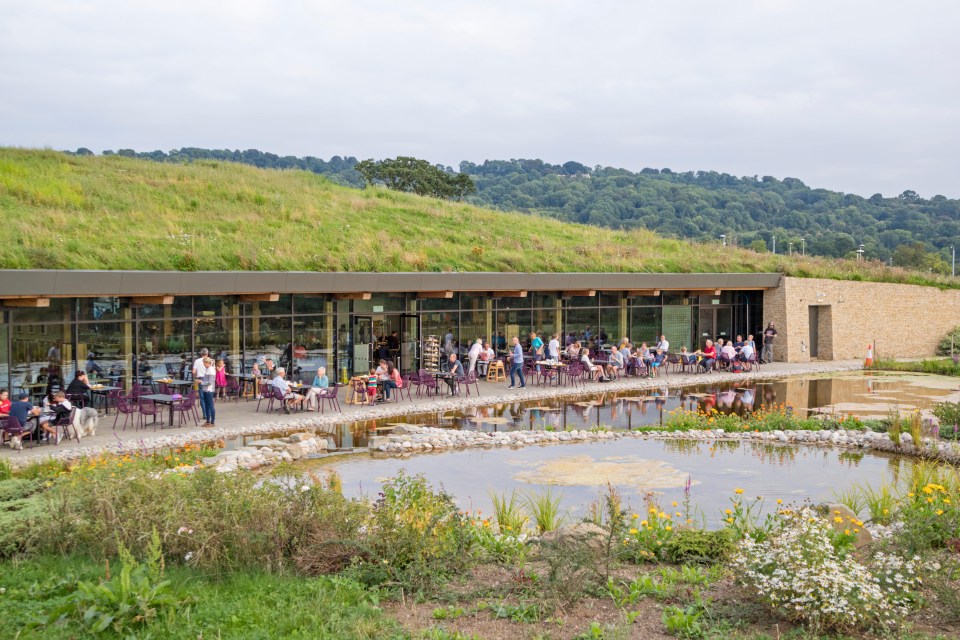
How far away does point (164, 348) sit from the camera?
67.6 feet

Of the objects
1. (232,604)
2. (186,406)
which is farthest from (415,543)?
(186,406)

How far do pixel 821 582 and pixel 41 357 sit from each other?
1683 centimetres

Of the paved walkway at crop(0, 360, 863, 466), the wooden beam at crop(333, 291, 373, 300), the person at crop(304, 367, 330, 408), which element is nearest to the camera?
the paved walkway at crop(0, 360, 863, 466)

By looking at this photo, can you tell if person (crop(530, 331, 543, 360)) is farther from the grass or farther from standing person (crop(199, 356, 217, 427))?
the grass

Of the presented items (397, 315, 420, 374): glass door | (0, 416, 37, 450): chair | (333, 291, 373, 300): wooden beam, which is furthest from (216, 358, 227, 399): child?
(397, 315, 420, 374): glass door

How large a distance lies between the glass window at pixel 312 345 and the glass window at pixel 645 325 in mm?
12196

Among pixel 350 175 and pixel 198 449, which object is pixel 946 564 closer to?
pixel 198 449

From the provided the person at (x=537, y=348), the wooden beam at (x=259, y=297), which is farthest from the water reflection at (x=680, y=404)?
the wooden beam at (x=259, y=297)

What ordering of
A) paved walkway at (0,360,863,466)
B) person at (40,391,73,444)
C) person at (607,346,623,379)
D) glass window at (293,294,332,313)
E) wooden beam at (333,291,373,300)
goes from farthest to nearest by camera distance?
person at (607,346,623,379)
wooden beam at (333,291,373,300)
glass window at (293,294,332,313)
person at (40,391,73,444)
paved walkway at (0,360,863,466)

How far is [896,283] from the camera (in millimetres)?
35656

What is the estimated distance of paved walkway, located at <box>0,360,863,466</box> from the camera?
14875 millimetres

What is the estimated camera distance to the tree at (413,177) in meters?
68.4

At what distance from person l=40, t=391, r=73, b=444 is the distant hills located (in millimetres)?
56581

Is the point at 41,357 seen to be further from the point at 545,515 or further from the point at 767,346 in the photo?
the point at 767,346
